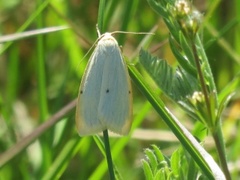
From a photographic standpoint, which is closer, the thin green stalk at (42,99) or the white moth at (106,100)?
the white moth at (106,100)

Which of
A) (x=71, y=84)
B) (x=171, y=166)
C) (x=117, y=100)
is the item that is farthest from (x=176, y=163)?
(x=71, y=84)

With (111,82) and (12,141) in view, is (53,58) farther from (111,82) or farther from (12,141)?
(111,82)

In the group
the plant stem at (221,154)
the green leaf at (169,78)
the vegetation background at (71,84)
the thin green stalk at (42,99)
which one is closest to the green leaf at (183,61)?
the green leaf at (169,78)

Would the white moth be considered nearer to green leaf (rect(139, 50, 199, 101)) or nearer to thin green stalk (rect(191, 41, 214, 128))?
green leaf (rect(139, 50, 199, 101))

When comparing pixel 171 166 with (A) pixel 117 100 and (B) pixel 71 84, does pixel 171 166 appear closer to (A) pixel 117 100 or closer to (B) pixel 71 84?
(A) pixel 117 100

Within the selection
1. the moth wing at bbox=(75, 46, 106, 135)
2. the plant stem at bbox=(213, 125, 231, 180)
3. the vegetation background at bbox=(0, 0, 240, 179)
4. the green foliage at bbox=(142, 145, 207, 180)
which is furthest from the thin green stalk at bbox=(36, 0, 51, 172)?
the plant stem at bbox=(213, 125, 231, 180)

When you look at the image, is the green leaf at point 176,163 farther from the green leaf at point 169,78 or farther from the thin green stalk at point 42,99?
the thin green stalk at point 42,99

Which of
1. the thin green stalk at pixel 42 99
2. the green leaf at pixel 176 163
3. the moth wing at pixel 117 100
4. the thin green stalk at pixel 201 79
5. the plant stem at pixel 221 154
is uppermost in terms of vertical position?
the thin green stalk at pixel 42 99
